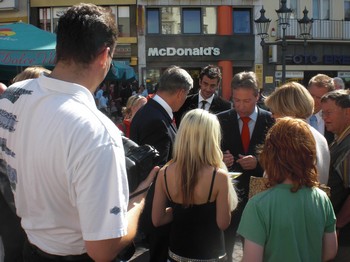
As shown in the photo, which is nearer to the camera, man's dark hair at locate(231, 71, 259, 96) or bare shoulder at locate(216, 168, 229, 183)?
bare shoulder at locate(216, 168, 229, 183)

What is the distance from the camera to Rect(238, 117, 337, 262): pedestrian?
6.48ft

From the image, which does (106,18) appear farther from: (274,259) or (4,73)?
(4,73)

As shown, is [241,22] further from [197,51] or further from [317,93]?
[317,93]

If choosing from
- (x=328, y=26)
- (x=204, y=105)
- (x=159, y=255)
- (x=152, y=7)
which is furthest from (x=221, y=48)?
(x=159, y=255)

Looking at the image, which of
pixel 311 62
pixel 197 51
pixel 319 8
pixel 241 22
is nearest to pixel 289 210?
pixel 197 51

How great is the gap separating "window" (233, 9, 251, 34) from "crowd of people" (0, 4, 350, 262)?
1960cm

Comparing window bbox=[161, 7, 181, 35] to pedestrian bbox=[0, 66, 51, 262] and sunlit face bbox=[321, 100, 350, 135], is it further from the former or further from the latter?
pedestrian bbox=[0, 66, 51, 262]

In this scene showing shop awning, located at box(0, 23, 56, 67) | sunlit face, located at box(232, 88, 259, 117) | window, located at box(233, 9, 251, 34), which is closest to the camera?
sunlit face, located at box(232, 88, 259, 117)

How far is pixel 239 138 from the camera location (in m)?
3.79

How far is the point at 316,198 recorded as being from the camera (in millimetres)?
2064

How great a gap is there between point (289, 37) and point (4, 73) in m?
17.1

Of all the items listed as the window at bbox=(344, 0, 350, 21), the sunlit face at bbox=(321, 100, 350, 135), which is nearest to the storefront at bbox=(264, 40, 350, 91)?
the window at bbox=(344, 0, 350, 21)

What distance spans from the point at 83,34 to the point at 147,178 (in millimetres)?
651

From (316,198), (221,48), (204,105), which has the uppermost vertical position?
(221,48)
